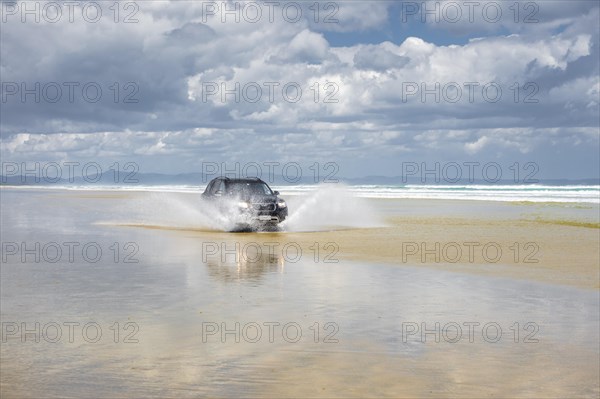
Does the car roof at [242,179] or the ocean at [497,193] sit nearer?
the car roof at [242,179]

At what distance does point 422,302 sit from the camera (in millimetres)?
11609

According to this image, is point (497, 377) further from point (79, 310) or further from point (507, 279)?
point (507, 279)

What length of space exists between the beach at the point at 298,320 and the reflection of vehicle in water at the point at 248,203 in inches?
254

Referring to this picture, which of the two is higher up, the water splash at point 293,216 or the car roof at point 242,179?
the car roof at point 242,179

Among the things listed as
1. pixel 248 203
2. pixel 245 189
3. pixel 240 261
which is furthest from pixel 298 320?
pixel 245 189

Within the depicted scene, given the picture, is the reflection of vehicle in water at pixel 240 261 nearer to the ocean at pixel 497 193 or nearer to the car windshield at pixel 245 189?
the car windshield at pixel 245 189

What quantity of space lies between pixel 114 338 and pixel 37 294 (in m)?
3.96

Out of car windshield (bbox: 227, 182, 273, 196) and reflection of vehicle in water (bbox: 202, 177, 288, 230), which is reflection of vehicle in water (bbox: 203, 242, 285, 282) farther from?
car windshield (bbox: 227, 182, 273, 196)

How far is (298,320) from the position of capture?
10031 millimetres

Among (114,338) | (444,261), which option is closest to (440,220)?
(444,261)

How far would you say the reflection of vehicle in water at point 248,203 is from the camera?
91.4 ft

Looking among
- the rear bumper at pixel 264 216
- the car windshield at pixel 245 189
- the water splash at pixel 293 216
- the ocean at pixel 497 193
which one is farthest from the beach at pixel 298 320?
the ocean at pixel 497 193

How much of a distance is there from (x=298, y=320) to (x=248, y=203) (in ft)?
59.6

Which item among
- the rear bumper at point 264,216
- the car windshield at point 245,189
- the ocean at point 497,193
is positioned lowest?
the ocean at point 497,193
